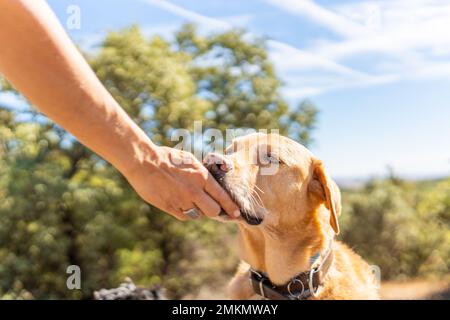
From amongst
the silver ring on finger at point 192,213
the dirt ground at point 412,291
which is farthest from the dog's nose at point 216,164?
the dirt ground at point 412,291

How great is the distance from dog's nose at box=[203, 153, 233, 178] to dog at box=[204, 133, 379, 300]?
1.05 ft

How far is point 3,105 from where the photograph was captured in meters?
10.9

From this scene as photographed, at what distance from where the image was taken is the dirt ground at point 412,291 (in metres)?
9.80

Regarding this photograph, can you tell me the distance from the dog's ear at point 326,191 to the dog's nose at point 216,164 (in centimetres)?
84

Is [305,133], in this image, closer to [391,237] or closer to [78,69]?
[391,237]

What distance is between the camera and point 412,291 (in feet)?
33.4

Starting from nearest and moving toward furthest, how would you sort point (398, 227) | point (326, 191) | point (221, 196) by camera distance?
point (221, 196), point (326, 191), point (398, 227)

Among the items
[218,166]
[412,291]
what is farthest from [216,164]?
[412,291]

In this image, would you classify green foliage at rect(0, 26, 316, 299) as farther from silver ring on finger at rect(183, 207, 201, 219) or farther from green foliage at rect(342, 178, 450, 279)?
silver ring on finger at rect(183, 207, 201, 219)

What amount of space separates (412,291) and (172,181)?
834 cm

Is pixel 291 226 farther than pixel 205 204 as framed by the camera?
Yes

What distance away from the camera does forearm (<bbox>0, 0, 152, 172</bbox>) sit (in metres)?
2.48

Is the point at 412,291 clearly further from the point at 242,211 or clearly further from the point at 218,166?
the point at 218,166

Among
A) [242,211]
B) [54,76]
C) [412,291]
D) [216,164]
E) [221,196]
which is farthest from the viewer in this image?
[412,291]
